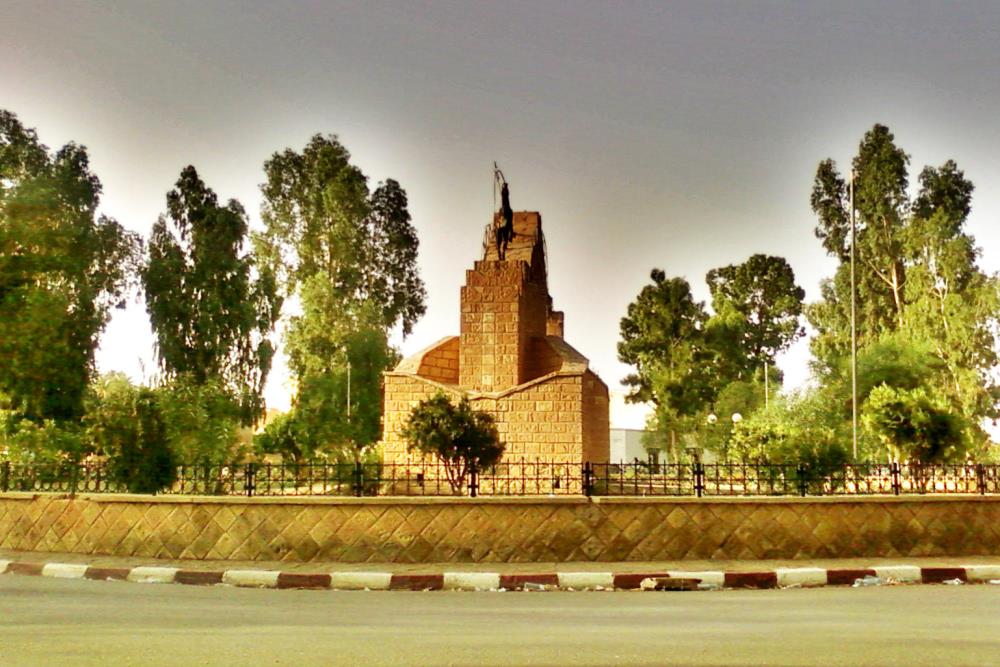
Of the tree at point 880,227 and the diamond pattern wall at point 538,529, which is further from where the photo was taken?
the tree at point 880,227

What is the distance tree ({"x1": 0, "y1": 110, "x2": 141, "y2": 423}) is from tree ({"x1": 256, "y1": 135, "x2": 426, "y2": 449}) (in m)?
7.09

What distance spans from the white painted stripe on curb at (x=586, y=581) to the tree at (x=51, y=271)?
2183cm

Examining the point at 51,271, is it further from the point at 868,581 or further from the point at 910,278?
the point at 910,278

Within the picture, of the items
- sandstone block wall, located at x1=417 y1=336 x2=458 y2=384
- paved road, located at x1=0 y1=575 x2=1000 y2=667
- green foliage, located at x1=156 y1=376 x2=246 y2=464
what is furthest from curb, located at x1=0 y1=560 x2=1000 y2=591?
sandstone block wall, located at x1=417 y1=336 x2=458 y2=384

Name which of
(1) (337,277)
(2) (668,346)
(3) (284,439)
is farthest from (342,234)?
(2) (668,346)

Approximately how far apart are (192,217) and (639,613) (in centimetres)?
3761

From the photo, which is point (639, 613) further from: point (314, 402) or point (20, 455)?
point (314, 402)

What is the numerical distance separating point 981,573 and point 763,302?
44.2 m

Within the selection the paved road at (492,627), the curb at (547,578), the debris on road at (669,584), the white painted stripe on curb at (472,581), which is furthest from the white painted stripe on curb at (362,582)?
the debris on road at (669,584)

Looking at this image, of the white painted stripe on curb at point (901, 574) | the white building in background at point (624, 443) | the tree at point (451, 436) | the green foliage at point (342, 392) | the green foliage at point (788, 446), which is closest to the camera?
the white painted stripe on curb at point (901, 574)

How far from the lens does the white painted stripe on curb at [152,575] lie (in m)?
10.5

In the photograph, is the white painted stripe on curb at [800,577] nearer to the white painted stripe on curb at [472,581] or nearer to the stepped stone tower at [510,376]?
the white painted stripe on curb at [472,581]

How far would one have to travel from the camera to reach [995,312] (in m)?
37.2

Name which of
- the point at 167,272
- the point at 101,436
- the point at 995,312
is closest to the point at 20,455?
the point at 101,436
